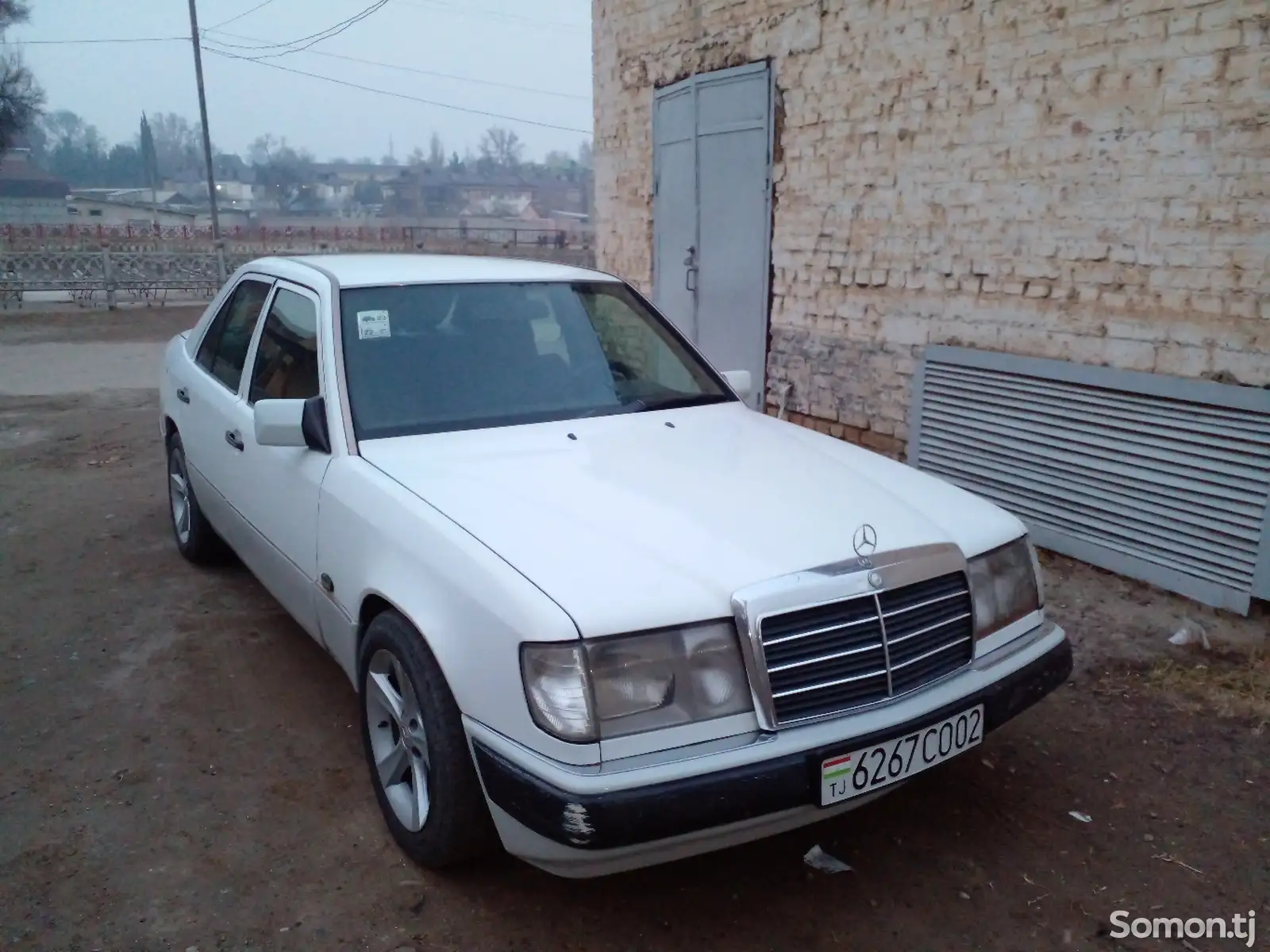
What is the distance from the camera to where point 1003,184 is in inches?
213

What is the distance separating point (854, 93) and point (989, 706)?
5.04 metres

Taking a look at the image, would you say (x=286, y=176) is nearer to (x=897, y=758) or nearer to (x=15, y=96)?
(x=15, y=96)

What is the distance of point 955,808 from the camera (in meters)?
3.00

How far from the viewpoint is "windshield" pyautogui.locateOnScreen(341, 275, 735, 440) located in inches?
127

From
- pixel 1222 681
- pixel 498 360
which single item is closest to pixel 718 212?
pixel 498 360

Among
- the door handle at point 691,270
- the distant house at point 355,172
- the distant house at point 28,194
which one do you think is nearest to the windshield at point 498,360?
the door handle at point 691,270

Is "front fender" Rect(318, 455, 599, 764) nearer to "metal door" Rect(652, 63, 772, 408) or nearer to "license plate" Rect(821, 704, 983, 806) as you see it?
"license plate" Rect(821, 704, 983, 806)

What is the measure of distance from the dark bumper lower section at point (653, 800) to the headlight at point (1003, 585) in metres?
0.57

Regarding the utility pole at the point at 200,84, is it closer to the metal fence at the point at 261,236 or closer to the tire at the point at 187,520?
the metal fence at the point at 261,236

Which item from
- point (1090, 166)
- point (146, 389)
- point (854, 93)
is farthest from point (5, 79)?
point (1090, 166)

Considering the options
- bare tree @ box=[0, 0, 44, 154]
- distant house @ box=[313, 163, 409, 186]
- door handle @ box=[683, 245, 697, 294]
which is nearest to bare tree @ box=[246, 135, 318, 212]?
distant house @ box=[313, 163, 409, 186]

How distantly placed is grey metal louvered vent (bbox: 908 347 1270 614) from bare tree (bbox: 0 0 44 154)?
3173 centimetres

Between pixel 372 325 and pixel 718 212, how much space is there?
5066 millimetres

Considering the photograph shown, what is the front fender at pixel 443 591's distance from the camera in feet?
7.03
